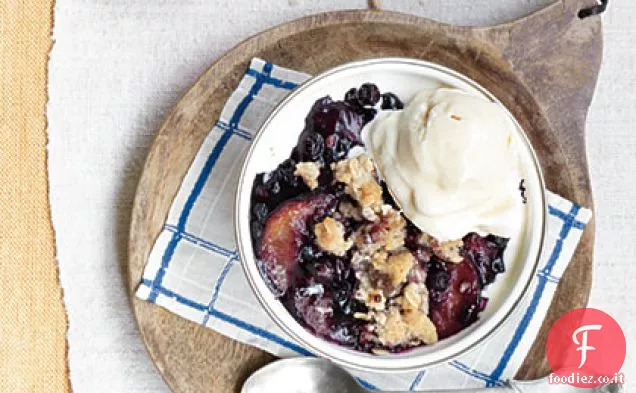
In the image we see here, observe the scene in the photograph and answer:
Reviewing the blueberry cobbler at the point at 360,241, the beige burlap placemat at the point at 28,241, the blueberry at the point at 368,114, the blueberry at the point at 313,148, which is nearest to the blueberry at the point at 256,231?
the blueberry cobbler at the point at 360,241

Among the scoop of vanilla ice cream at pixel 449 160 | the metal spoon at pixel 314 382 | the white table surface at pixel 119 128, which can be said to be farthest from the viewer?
the white table surface at pixel 119 128

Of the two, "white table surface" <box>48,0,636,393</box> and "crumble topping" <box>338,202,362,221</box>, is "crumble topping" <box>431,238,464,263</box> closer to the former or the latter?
"crumble topping" <box>338,202,362,221</box>

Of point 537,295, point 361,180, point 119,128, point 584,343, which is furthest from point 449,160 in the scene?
point 119,128

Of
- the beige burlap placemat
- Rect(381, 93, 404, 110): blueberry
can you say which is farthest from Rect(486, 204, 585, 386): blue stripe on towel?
the beige burlap placemat

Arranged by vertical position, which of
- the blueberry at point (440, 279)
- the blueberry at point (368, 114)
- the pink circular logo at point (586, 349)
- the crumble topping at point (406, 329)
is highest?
the blueberry at point (368, 114)

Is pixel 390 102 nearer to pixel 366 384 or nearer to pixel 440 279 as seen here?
pixel 440 279

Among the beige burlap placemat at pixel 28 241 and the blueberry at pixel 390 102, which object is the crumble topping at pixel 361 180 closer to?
the blueberry at pixel 390 102

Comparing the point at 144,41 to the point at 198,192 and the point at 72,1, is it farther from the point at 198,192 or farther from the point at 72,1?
the point at 198,192
